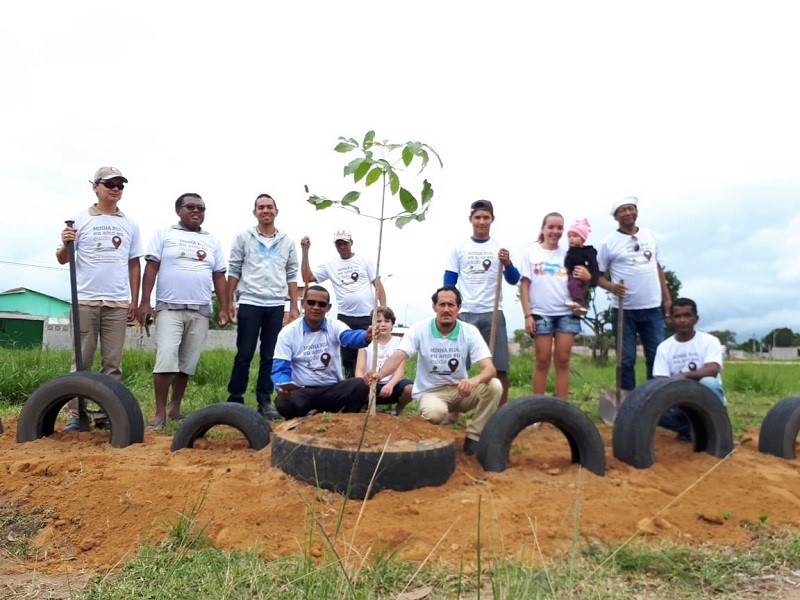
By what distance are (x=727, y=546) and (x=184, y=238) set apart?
4.43 metres

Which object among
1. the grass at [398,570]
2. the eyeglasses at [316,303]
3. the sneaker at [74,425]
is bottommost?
the grass at [398,570]

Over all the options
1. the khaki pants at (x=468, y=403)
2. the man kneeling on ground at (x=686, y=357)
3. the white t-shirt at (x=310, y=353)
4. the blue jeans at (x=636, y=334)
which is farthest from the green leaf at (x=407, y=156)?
the blue jeans at (x=636, y=334)

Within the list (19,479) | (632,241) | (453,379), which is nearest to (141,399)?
(19,479)

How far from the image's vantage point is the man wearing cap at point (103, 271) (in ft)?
17.1

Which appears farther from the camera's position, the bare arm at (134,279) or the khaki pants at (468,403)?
the bare arm at (134,279)

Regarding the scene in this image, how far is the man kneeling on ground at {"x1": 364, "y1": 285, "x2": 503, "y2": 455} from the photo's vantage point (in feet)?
14.8

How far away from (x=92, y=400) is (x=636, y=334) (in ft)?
14.5

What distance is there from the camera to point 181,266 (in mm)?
5477

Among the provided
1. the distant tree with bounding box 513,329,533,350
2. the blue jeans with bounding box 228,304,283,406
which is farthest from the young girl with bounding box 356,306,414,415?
the distant tree with bounding box 513,329,533,350

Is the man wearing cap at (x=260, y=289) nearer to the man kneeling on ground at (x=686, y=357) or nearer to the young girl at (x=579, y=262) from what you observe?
the young girl at (x=579, y=262)

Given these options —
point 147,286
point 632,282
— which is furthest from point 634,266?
point 147,286

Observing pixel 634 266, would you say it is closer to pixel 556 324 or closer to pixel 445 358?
Result: pixel 556 324

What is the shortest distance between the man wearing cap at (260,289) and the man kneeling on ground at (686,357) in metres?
3.22

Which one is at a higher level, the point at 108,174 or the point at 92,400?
the point at 108,174
